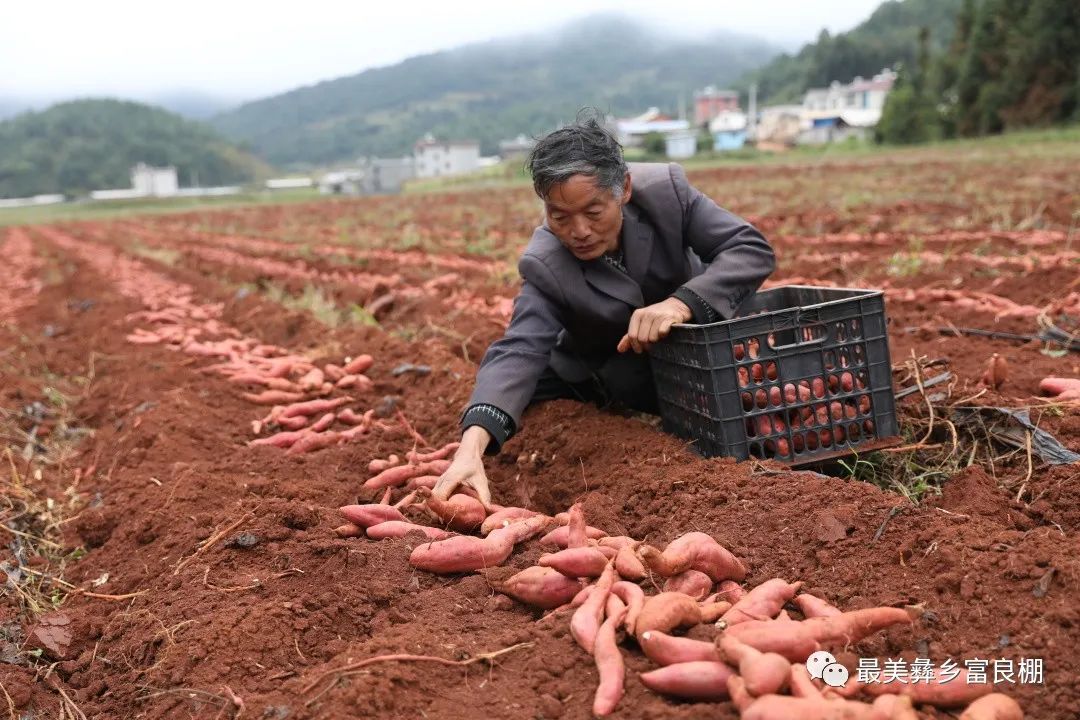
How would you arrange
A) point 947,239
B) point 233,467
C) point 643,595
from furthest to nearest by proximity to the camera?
point 947,239 → point 233,467 → point 643,595

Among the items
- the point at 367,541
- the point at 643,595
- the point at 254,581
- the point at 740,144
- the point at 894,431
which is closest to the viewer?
the point at 643,595

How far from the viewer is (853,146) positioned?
4328cm

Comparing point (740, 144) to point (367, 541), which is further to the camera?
point (740, 144)

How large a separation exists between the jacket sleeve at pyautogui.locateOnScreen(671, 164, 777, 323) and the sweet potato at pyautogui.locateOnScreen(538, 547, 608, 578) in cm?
110

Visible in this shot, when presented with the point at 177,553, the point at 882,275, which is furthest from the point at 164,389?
the point at 882,275

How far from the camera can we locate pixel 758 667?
1.67 meters

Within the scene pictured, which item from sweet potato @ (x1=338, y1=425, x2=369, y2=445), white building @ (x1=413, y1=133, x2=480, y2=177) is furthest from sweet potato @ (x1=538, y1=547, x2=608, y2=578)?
white building @ (x1=413, y1=133, x2=480, y2=177)

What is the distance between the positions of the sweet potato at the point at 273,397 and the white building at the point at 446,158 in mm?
76432

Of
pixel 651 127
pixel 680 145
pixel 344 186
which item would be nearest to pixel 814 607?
pixel 344 186

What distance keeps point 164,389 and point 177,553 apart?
2.47 m

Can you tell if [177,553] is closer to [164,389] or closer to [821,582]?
[821,582]

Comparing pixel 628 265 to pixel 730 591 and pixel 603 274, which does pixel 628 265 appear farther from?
pixel 730 591

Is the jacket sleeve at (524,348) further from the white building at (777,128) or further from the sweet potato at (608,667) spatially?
the white building at (777,128)

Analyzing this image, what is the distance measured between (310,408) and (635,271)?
6.16ft
